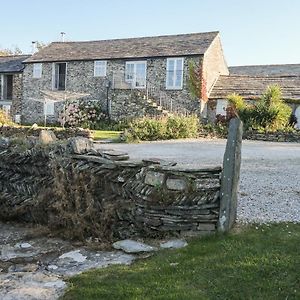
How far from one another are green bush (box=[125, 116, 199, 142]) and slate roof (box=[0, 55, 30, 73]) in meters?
17.9

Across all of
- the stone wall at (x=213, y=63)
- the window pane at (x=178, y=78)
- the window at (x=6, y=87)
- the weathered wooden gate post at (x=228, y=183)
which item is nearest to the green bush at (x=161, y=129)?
the window pane at (x=178, y=78)

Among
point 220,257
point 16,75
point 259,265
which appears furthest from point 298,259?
point 16,75

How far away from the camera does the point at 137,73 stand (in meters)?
30.0

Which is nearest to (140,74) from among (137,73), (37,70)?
(137,73)

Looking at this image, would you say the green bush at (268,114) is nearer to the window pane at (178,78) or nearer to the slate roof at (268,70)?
the window pane at (178,78)

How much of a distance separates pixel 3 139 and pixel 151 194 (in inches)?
143

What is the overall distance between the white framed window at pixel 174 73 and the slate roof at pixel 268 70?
35.6 ft

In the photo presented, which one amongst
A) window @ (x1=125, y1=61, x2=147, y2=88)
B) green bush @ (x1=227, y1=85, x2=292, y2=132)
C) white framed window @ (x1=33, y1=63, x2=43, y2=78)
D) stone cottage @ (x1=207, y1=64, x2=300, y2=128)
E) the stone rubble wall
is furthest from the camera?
white framed window @ (x1=33, y1=63, x2=43, y2=78)

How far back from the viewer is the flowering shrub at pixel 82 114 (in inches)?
1084

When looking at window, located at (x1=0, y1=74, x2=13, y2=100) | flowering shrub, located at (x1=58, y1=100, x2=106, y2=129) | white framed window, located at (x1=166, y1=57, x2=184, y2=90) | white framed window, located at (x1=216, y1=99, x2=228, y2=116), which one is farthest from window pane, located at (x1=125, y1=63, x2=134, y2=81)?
window, located at (x1=0, y1=74, x2=13, y2=100)

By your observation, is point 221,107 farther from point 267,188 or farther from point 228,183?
point 228,183

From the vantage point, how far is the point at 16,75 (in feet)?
115

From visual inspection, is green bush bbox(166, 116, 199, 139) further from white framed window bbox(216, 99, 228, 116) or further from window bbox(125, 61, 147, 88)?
window bbox(125, 61, 147, 88)

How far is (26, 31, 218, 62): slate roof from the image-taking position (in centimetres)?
2898
